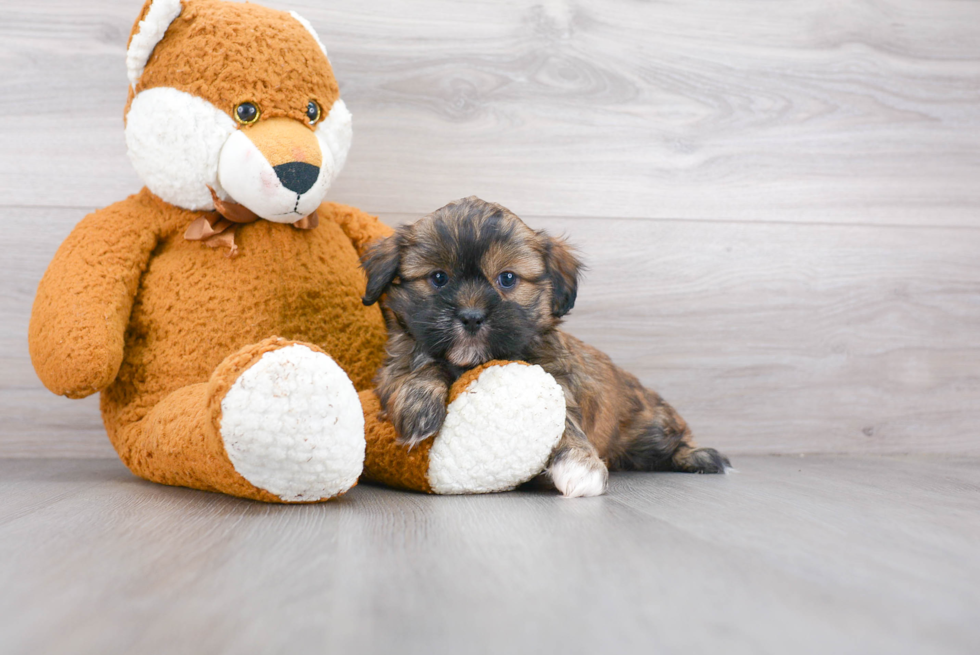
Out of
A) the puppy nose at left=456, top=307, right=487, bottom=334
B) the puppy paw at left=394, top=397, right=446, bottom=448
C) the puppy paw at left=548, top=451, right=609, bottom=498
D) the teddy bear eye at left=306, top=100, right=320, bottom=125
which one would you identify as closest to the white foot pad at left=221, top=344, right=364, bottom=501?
the puppy paw at left=394, top=397, right=446, bottom=448

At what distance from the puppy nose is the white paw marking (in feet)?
0.86

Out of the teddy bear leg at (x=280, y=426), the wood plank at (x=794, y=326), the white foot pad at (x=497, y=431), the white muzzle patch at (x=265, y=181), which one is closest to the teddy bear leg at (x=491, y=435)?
the white foot pad at (x=497, y=431)

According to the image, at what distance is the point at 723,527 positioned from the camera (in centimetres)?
97

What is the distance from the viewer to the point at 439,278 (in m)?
1.28

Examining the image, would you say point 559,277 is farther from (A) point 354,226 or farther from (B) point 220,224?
(B) point 220,224

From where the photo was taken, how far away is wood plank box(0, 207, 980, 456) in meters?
1.91

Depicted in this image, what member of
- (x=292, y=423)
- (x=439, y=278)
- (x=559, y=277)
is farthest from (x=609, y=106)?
(x=292, y=423)

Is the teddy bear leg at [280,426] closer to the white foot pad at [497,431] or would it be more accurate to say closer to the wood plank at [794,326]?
the white foot pad at [497,431]

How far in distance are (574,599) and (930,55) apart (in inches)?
78.9

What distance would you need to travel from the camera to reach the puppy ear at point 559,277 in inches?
52.1

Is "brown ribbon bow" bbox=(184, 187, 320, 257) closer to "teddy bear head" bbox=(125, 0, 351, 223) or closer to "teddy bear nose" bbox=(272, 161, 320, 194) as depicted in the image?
"teddy bear head" bbox=(125, 0, 351, 223)

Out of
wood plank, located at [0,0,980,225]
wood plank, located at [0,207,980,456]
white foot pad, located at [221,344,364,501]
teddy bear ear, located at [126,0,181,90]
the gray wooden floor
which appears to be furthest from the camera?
wood plank, located at [0,207,980,456]

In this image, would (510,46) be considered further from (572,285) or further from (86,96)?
(86,96)

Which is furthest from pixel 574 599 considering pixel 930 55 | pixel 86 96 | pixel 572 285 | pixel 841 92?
pixel 930 55
